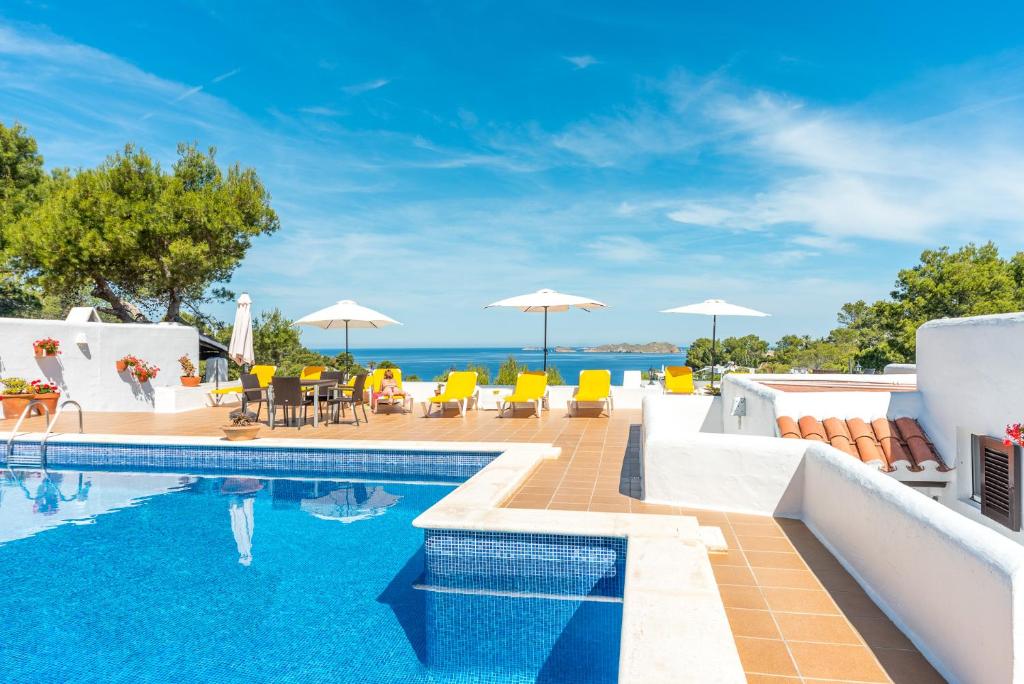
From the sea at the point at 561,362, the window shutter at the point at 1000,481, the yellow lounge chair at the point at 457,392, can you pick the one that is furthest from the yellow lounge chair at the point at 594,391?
the sea at the point at 561,362

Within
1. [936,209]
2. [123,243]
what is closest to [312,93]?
[123,243]

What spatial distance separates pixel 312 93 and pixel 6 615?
17.7 m

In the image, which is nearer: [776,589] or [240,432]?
[776,589]

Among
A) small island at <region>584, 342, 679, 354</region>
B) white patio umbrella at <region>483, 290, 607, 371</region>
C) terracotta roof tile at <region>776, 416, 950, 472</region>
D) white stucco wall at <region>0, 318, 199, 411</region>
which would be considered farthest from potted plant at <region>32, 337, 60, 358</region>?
small island at <region>584, 342, 679, 354</region>

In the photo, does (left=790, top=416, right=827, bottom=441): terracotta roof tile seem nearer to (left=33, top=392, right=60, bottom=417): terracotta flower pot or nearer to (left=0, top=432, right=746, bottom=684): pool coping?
(left=0, top=432, right=746, bottom=684): pool coping

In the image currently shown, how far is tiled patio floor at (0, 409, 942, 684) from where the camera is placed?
231 centimetres

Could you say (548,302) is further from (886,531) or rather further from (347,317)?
(886,531)

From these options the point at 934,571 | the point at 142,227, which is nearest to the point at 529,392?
the point at 934,571

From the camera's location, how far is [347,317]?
11.1 metres

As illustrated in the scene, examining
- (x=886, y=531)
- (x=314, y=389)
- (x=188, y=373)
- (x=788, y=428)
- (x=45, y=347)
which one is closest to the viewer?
(x=886, y=531)

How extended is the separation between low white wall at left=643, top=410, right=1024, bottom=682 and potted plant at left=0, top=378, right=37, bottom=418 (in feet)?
34.6

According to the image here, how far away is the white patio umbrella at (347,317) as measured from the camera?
36.5 ft

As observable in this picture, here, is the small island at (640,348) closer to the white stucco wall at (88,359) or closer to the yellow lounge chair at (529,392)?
the yellow lounge chair at (529,392)

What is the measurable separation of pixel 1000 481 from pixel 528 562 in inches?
144
